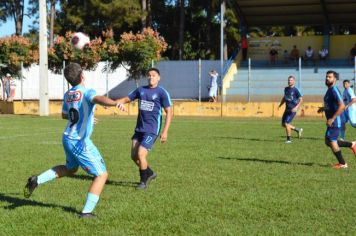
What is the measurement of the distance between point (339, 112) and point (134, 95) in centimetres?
391

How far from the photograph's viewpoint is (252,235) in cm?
602

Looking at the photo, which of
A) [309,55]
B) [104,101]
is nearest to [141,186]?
[104,101]

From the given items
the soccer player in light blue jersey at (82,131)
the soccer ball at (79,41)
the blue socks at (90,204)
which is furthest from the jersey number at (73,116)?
the soccer ball at (79,41)

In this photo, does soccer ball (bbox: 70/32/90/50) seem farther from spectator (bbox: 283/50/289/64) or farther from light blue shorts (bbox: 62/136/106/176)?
spectator (bbox: 283/50/289/64)

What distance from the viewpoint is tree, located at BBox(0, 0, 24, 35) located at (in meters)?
57.6

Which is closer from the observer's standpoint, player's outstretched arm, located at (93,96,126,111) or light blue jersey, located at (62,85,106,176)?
player's outstretched arm, located at (93,96,126,111)

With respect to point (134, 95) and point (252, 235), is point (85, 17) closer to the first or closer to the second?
point (134, 95)

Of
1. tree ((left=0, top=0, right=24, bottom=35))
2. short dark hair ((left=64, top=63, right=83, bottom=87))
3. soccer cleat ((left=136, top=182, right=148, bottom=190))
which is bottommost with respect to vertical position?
soccer cleat ((left=136, top=182, right=148, bottom=190))

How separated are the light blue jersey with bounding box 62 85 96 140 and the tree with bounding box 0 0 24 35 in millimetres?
53075

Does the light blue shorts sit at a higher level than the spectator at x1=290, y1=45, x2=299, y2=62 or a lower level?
lower

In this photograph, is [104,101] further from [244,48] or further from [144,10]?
[144,10]

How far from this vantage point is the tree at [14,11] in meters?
57.6

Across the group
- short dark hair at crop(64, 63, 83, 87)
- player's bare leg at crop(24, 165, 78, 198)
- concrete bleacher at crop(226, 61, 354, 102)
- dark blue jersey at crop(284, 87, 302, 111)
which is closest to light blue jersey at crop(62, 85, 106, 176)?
short dark hair at crop(64, 63, 83, 87)

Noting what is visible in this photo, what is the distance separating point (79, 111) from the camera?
681cm
